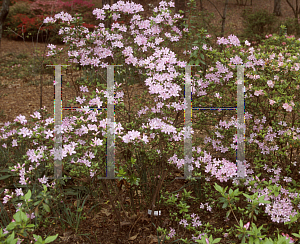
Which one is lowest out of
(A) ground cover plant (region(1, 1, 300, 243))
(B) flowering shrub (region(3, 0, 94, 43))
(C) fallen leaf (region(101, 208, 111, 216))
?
(C) fallen leaf (region(101, 208, 111, 216))

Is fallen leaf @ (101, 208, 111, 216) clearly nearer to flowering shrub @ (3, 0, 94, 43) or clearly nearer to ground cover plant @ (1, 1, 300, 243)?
ground cover plant @ (1, 1, 300, 243)

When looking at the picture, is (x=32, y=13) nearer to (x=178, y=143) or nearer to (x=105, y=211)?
(x=105, y=211)

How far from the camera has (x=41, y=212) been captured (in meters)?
2.69

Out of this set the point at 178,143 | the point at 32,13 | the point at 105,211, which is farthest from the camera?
the point at 32,13

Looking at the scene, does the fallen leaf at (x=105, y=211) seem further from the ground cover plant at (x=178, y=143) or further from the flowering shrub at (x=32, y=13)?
the flowering shrub at (x=32, y=13)

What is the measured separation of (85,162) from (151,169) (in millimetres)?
1052

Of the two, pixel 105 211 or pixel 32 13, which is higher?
pixel 32 13

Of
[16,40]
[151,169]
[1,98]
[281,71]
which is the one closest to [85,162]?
[151,169]

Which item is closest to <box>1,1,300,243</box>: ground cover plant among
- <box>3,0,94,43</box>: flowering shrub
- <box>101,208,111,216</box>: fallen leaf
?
<box>101,208,111,216</box>: fallen leaf

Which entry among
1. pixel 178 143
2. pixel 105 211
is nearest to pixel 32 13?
pixel 105 211

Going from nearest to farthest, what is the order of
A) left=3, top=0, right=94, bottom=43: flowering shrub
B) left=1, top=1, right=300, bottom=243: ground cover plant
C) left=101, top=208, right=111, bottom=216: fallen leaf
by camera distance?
1. left=1, top=1, right=300, bottom=243: ground cover plant
2. left=101, top=208, right=111, bottom=216: fallen leaf
3. left=3, top=0, right=94, bottom=43: flowering shrub

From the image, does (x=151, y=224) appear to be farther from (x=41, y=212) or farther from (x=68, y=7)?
(x=68, y=7)

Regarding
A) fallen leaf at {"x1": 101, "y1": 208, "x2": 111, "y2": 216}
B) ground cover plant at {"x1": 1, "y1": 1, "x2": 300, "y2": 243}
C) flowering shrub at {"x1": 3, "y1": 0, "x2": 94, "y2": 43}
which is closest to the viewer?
ground cover plant at {"x1": 1, "y1": 1, "x2": 300, "y2": 243}

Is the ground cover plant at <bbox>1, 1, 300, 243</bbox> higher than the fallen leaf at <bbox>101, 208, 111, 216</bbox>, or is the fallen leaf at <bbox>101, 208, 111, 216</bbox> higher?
the ground cover plant at <bbox>1, 1, 300, 243</bbox>
